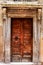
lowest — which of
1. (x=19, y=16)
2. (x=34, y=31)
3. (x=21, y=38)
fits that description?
(x=21, y=38)

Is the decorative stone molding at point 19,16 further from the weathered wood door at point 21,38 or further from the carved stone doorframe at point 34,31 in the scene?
the weathered wood door at point 21,38

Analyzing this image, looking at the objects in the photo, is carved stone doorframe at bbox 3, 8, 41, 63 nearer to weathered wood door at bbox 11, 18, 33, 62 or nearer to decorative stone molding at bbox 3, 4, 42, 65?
decorative stone molding at bbox 3, 4, 42, 65

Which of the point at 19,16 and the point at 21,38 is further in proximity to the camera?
the point at 21,38

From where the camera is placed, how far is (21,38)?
10.4 m

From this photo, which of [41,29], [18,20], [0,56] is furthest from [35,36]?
[0,56]

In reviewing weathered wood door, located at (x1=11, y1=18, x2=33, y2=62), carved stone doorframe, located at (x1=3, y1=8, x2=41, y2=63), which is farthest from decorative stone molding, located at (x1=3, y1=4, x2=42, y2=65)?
weathered wood door, located at (x1=11, y1=18, x2=33, y2=62)

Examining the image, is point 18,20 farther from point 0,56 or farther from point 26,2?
point 0,56

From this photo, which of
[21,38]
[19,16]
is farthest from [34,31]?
[19,16]

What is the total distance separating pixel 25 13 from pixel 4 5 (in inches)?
39.3

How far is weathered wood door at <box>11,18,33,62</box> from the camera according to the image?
10352 mm

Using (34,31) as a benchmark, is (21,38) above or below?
below

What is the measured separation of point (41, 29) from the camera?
10.1 m

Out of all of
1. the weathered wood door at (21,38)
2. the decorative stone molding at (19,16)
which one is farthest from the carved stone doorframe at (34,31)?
the weathered wood door at (21,38)

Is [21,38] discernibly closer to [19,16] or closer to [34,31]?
[34,31]
